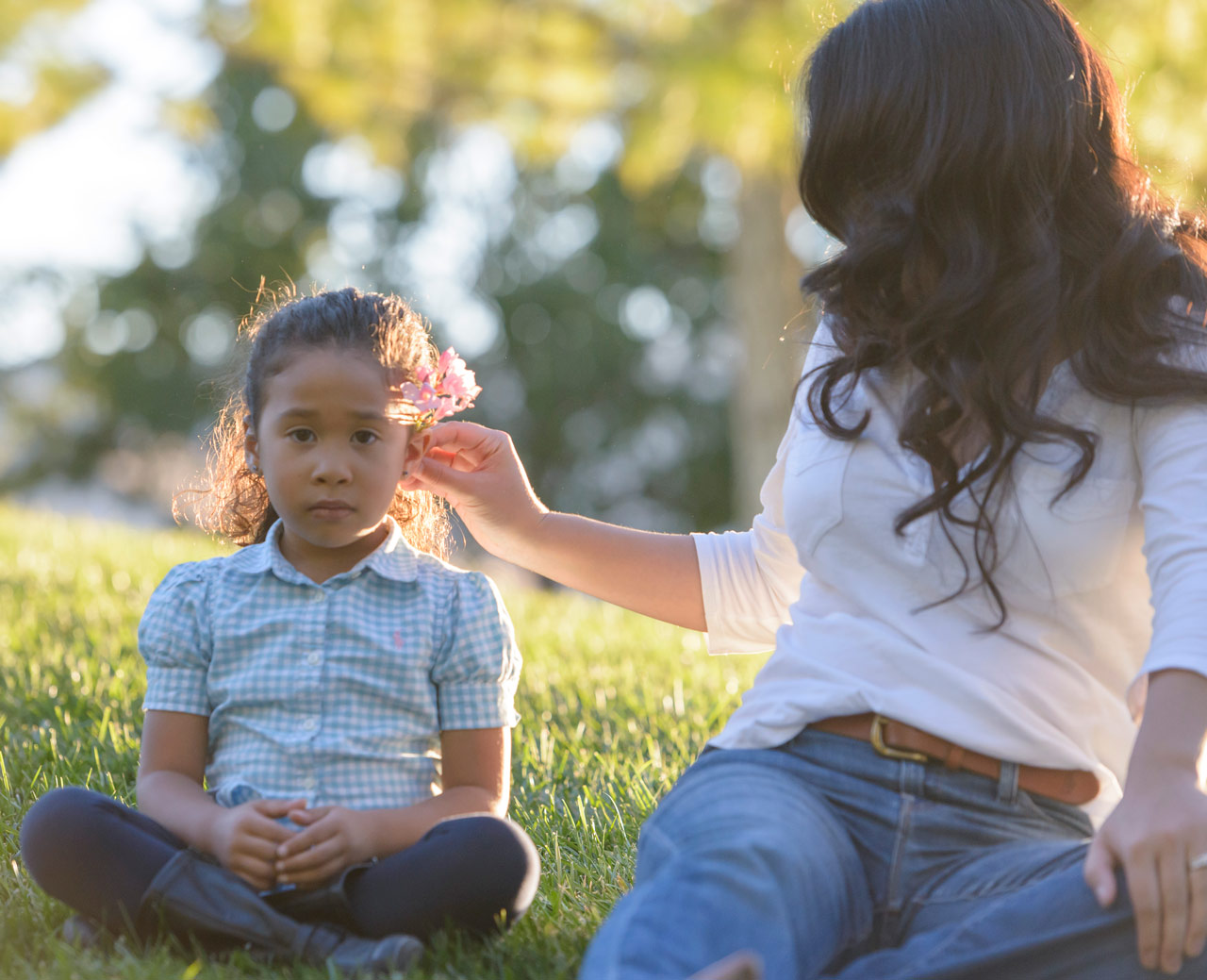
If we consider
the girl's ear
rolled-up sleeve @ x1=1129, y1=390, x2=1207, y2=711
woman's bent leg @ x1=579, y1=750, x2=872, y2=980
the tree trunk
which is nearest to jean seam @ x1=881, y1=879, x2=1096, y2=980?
woman's bent leg @ x1=579, y1=750, x2=872, y2=980

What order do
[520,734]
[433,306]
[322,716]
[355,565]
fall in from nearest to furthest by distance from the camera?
1. [322,716]
2. [355,565]
3. [520,734]
4. [433,306]

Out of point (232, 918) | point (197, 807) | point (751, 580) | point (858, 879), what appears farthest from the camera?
point (751, 580)

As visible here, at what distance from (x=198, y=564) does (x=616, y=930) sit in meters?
1.07

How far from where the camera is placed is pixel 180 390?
62.2 ft

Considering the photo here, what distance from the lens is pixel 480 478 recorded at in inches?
93.0

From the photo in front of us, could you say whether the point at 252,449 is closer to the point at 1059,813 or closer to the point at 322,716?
the point at 322,716

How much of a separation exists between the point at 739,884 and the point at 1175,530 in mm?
715

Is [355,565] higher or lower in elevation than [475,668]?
higher

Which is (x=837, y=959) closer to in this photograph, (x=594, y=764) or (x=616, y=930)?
(x=616, y=930)

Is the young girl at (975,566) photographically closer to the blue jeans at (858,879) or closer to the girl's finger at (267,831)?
the blue jeans at (858,879)

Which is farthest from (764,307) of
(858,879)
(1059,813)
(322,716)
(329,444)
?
(858,879)

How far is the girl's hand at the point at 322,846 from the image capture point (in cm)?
191

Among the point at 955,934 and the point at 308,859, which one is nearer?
the point at 955,934

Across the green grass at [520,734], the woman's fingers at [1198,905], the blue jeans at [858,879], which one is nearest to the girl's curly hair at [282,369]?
the green grass at [520,734]
